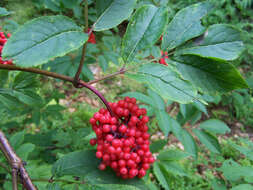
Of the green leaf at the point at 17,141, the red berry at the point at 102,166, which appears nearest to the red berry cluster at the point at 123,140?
the red berry at the point at 102,166

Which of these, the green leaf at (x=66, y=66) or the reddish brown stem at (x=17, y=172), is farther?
the green leaf at (x=66, y=66)

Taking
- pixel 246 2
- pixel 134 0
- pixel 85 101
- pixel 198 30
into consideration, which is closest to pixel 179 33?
pixel 198 30

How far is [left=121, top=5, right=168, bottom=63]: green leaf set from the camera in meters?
0.77

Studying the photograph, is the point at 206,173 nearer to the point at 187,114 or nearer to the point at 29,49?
the point at 187,114

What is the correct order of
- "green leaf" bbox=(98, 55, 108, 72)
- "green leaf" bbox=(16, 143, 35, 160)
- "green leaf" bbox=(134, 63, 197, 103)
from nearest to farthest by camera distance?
1. "green leaf" bbox=(134, 63, 197, 103)
2. "green leaf" bbox=(16, 143, 35, 160)
3. "green leaf" bbox=(98, 55, 108, 72)

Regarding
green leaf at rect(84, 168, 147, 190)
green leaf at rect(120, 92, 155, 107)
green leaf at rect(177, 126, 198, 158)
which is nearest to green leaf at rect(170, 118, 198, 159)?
green leaf at rect(177, 126, 198, 158)

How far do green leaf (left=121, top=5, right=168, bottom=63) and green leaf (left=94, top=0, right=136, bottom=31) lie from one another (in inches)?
1.6

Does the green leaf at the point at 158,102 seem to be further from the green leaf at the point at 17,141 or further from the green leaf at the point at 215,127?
the green leaf at the point at 17,141

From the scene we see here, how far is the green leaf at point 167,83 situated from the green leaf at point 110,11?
0.21 metres

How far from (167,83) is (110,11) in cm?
35

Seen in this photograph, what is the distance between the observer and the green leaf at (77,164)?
0.93 meters

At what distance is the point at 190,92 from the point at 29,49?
1.71 feet

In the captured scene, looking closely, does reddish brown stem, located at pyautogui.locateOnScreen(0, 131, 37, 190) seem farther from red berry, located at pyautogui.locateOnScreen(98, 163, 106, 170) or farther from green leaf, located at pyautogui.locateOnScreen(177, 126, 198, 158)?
green leaf, located at pyautogui.locateOnScreen(177, 126, 198, 158)

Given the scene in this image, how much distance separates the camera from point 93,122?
0.91 m
